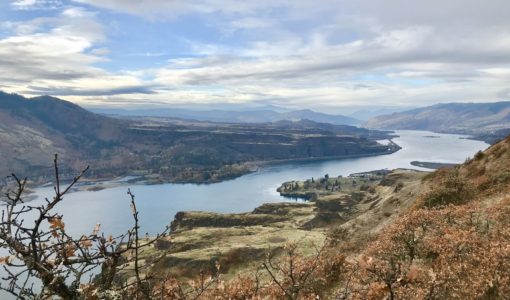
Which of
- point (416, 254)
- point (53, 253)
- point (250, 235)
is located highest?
point (53, 253)

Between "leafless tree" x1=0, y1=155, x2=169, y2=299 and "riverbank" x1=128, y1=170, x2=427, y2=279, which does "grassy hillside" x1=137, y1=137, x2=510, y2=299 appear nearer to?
"riverbank" x1=128, y1=170, x2=427, y2=279

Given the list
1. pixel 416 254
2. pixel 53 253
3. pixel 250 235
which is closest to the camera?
pixel 53 253

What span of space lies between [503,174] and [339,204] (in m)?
138

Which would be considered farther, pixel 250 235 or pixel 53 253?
pixel 250 235

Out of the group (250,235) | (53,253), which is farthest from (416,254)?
(250,235)

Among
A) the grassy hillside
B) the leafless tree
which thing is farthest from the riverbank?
the leafless tree

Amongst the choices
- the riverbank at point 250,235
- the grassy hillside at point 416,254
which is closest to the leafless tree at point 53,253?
the riverbank at point 250,235

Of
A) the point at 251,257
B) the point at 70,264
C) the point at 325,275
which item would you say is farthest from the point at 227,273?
the point at 70,264

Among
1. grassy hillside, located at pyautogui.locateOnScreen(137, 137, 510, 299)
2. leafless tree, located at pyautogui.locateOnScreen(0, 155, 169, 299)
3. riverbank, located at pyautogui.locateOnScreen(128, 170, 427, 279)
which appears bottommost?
riverbank, located at pyautogui.locateOnScreen(128, 170, 427, 279)

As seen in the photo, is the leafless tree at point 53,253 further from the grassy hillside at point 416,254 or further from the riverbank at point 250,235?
the grassy hillside at point 416,254

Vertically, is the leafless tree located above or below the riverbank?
above

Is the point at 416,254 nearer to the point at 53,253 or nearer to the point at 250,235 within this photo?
the point at 53,253

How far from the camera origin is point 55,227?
745 centimetres

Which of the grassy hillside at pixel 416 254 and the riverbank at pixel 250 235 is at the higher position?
the grassy hillside at pixel 416 254
